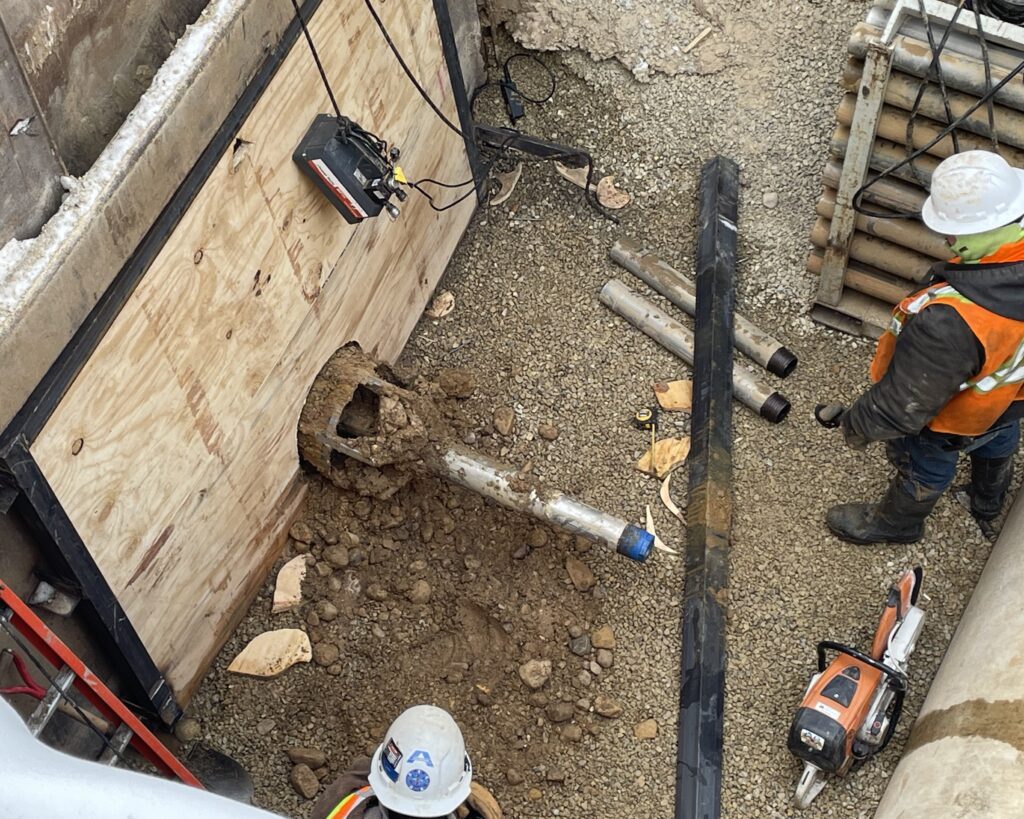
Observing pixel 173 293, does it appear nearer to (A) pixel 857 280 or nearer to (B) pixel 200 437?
(B) pixel 200 437

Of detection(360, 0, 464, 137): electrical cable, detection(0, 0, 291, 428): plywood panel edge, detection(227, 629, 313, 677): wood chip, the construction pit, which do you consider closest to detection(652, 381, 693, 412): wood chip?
the construction pit

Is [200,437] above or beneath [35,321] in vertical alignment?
beneath

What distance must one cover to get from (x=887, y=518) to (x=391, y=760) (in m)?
2.49

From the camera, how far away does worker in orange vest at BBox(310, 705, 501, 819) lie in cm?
338

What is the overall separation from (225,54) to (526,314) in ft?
7.69

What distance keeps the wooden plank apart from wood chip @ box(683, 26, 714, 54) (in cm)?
167

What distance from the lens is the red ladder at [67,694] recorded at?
312 cm

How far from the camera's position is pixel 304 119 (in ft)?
14.0

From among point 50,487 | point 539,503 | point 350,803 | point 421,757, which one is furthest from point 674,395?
point 50,487

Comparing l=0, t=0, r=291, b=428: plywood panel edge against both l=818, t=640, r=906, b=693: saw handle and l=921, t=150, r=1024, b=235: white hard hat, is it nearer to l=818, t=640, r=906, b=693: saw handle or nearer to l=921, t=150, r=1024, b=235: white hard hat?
l=921, t=150, r=1024, b=235: white hard hat

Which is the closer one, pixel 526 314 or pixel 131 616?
pixel 131 616

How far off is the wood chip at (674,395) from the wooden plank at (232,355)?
55.0 inches

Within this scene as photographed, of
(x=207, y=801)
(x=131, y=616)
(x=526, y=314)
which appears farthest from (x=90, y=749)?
(x=526, y=314)

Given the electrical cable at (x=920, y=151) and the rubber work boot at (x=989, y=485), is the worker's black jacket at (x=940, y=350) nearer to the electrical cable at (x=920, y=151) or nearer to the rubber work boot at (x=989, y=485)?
the rubber work boot at (x=989, y=485)
